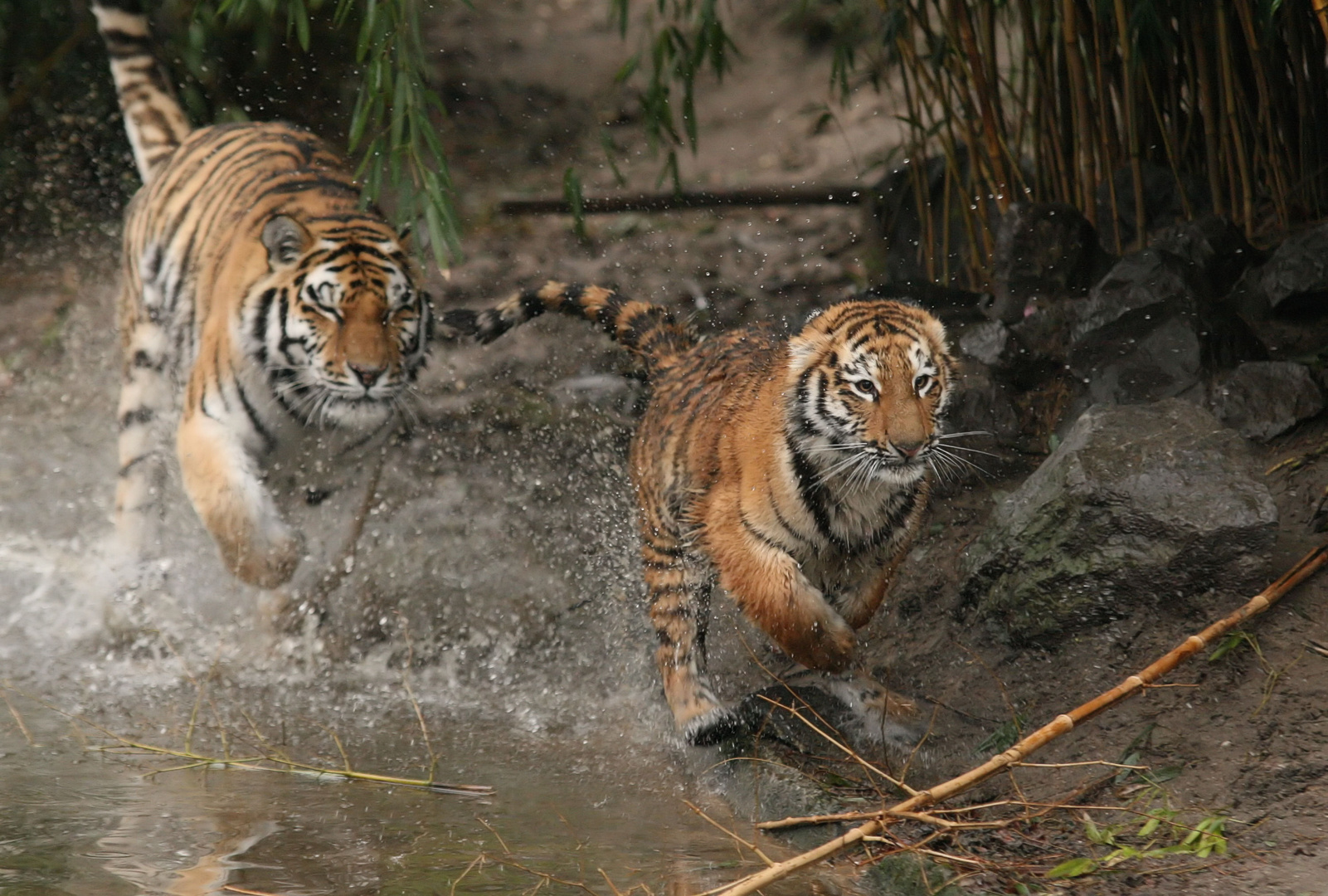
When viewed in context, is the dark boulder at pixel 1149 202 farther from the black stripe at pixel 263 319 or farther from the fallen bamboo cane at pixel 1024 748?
the black stripe at pixel 263 319

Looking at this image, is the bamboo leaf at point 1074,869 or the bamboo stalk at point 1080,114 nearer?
the bamboo leaf at point 1074,869

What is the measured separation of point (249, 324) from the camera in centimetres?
474

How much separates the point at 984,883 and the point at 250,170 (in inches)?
157

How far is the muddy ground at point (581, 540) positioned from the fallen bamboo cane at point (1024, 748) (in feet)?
0.47

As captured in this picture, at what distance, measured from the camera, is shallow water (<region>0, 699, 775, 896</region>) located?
2.74 meters

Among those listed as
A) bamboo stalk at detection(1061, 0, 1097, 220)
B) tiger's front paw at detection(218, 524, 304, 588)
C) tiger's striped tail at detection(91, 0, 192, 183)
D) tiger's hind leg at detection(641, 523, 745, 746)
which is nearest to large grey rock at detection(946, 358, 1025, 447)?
bamboo stalk at detection(1061, 0, 1097, 220)

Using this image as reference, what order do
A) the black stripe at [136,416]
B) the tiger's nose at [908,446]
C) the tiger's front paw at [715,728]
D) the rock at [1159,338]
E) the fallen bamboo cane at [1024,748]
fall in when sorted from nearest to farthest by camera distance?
the fallen bamboo cane at [1024,748] → the tiger's nose at [908,446] → the tiger's front paw at [715,728] → the rock at [1159,338] → the black stripe at [136,416]

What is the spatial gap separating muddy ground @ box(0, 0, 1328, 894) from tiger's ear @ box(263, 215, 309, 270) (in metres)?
1.09

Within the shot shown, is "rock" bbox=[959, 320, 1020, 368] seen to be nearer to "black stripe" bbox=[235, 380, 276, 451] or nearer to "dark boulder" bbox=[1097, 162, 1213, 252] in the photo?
"dark boulder" bbox=[1097, 162, 1213, 252]

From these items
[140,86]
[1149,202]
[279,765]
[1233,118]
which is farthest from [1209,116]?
[140,86]

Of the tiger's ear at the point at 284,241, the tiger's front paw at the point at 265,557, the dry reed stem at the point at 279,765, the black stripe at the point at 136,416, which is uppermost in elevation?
the tiger's ear at the point at 284,241

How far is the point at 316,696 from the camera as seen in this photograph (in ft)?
14.1

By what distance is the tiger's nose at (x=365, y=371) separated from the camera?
14.9 ft

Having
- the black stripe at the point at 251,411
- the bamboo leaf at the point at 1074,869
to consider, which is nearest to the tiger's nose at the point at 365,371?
the black stripe at the point at 251,411
